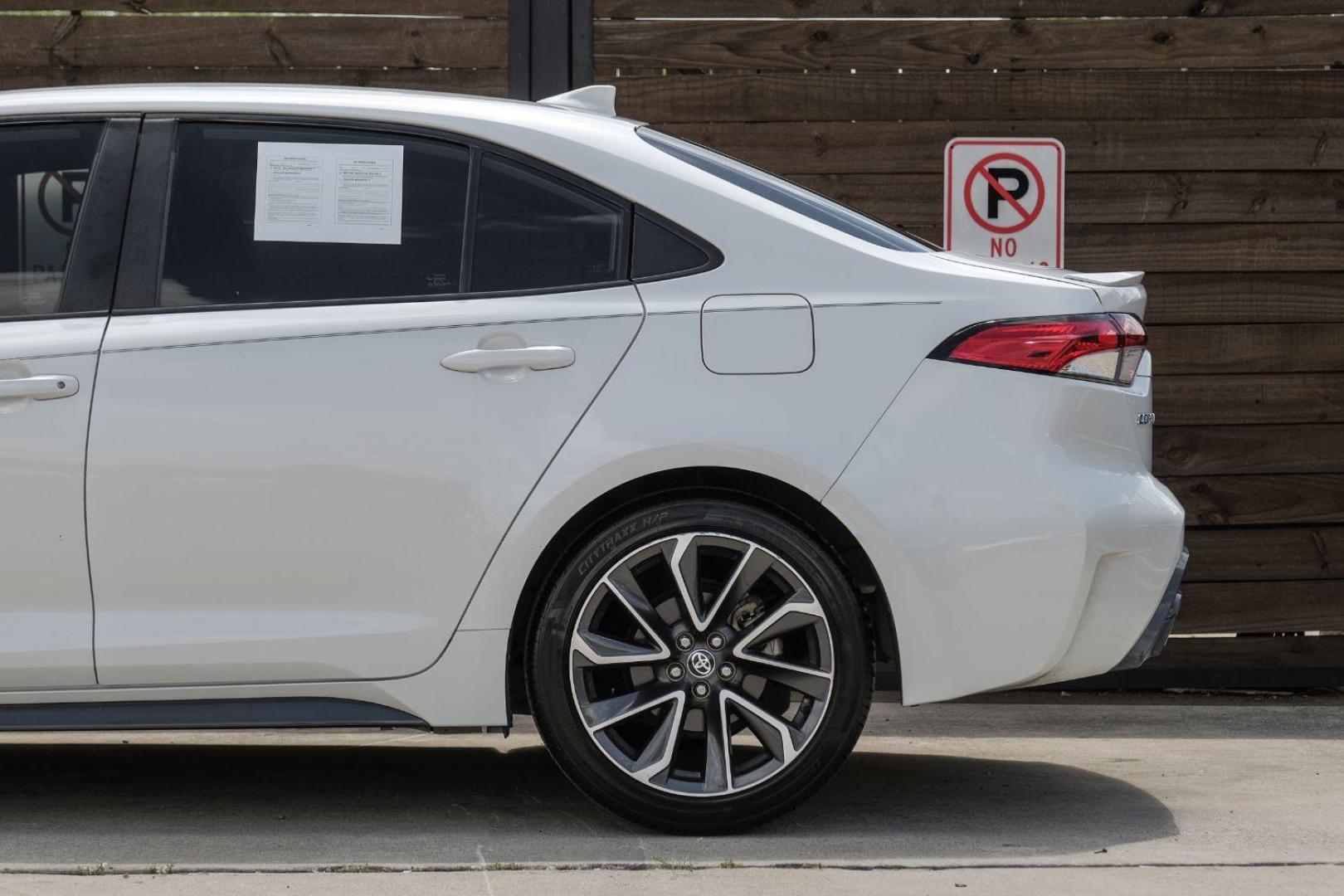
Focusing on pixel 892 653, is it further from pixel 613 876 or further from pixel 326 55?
pixel 326 55

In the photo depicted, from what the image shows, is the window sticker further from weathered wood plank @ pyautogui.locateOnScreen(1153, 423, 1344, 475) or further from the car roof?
weathered wood plank @ pyautogui.locateOnScreen(1153, 423, 1344, 475)

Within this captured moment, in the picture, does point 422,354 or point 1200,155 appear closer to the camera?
point 422,354

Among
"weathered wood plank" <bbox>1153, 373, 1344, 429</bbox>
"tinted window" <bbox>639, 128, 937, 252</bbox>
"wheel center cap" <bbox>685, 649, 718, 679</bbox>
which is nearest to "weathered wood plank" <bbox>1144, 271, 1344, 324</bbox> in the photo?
"weathered wood plank" <bbox>1153, 373, 1344, 429</bbox>

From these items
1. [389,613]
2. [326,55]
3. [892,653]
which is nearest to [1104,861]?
[892,653]

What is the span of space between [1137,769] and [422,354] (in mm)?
2490

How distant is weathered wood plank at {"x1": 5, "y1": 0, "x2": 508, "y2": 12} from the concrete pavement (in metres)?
2.47

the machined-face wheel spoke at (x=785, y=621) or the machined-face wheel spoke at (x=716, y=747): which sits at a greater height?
the machined-face wheel spoke at (x=785, y=621)

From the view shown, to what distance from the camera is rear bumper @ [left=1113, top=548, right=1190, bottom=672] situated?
4.09m

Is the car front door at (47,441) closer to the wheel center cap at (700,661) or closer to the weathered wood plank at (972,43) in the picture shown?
the wheel center cap at (700,661)

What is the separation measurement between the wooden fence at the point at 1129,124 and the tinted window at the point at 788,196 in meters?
1.93

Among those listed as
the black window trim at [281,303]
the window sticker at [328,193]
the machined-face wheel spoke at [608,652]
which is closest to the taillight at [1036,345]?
the black window trim at [281,303]

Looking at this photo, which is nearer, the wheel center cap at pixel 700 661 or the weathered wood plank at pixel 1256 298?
the wheel center cap at pixel 700 661

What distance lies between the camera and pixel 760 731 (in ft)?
13.4

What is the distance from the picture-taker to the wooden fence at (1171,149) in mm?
6309
